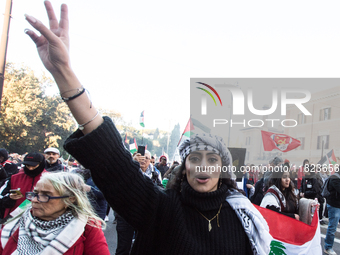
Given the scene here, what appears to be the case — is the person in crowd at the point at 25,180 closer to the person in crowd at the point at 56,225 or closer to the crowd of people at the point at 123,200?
the crowd of people at the point at 123,200

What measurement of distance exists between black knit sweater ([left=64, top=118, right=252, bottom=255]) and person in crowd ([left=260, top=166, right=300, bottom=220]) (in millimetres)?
2859

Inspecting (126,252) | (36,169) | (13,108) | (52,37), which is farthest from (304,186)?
(13,108)

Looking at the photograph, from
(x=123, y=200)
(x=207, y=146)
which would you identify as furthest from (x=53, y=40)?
(x=207, y=146)

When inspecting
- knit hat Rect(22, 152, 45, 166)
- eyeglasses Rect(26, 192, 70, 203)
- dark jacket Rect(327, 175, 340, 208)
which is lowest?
dark jacket Rect(327, 175, 340, 208)

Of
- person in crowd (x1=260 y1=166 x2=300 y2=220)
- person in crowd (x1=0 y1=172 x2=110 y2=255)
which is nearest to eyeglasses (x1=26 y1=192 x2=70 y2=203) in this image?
person in crowd (x1=0 y1=172 x2=110 y2=255)

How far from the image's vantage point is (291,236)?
3.39 m

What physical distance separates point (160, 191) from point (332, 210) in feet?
20.3

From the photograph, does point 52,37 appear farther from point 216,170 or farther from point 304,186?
point 304,186

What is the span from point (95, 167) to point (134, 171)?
195 mm

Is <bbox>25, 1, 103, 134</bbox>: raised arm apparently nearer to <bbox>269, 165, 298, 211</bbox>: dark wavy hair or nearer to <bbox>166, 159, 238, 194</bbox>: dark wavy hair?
<bbox>166, 159, 238, 194</bbox>: dark wavy hair

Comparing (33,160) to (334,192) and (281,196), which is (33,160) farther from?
(334,192)

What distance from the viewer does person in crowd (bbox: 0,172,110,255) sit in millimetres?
1989

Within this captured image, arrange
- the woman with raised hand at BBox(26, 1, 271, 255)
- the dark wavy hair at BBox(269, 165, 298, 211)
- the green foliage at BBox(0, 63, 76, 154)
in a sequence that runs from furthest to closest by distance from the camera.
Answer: the green foliage at BBox(0, 63, 76, 154)
the dark wavy hair at BBox(269, 165, 298, 211)
the woman with raised hand at BBox(26, 1, 271, 255)

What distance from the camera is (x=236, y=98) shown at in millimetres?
3910
